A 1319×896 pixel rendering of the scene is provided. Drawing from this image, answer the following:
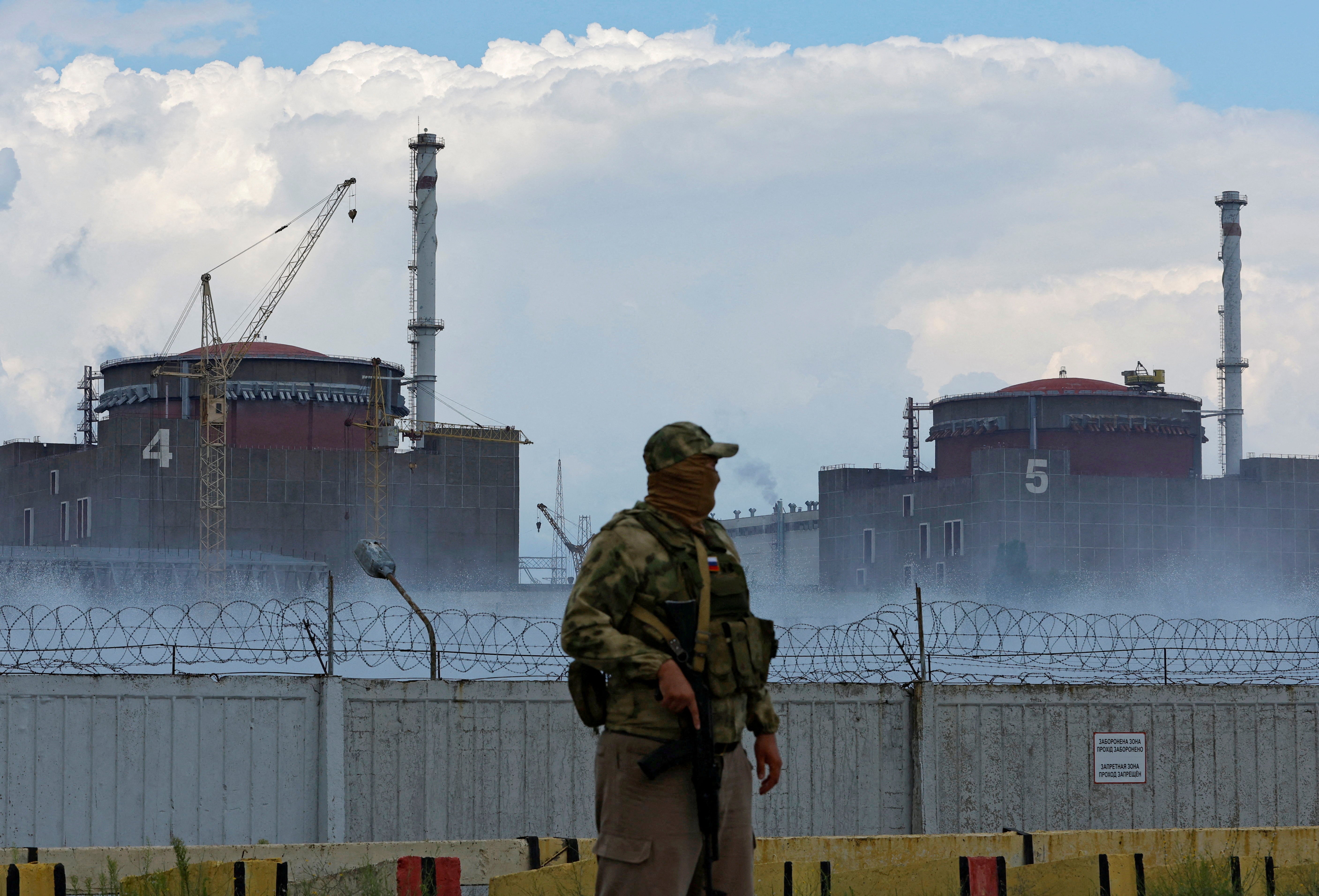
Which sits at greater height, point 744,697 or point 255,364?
point 255,364

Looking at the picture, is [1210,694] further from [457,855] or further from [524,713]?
[457,855]

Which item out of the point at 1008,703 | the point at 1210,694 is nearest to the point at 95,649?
the point at 1008,703

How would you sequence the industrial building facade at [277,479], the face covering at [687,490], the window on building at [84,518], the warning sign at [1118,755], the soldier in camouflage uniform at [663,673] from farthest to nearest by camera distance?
1. the industrial building facade at [277,479]
2. the window on building at [84,518]
3. the warning sign at [1118,755]
4. the face covering at [687,490]
5. the soldier in camouflage uniform at [663,673]

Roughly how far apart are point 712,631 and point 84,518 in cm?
7376

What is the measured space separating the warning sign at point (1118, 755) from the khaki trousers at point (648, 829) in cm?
908

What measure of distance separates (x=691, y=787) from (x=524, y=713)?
7.84m

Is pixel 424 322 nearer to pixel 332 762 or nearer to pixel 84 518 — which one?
pixel 84 518

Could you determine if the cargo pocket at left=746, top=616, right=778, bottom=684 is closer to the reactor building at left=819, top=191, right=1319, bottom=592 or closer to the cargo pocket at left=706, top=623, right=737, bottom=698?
the cargo pocket at left=706, top=623, right=737, bottom=698

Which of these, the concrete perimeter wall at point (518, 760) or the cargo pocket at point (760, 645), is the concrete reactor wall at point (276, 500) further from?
the cargo pocket at point (760, 645)

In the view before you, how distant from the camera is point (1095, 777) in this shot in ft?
45.7

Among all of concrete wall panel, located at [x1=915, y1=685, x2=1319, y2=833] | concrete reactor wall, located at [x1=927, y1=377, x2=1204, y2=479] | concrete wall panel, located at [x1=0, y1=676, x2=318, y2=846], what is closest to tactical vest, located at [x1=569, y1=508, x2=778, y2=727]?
concrete wall panel, located at [x1=0, y1=676, x2=318, y2=846]

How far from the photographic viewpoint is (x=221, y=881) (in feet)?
27.1

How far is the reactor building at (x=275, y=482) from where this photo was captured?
7400 centimetres

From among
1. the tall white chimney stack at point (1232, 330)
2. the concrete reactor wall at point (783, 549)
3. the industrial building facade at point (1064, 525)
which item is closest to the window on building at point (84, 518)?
the concrete reactor wall at point (783, 549)
